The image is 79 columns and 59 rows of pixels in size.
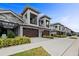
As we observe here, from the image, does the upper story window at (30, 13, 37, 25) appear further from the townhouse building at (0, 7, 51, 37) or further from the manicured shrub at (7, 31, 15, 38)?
the manicured shrub at (7, 31, 15, 38)

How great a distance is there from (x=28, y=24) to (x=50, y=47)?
45.2 inches

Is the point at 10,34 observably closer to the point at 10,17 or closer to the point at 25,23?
the point at 10,17

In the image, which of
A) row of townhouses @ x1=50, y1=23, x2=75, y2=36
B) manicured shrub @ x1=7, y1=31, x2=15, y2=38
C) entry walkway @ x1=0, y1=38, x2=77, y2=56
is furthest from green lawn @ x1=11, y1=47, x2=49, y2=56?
row of townhouses @ x1=50, y1=23, x2=75, y2=36

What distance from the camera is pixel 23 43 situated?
6.45 metres

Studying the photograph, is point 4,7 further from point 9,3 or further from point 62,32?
point 62,32

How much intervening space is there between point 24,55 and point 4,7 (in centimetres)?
176

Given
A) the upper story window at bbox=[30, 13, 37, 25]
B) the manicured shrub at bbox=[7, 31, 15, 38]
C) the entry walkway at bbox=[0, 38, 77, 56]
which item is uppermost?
the upper story window at bbox=[30, 13, 37, 25]

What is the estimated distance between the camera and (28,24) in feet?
21.0

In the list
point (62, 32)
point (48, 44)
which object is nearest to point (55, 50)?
point (48, 44)

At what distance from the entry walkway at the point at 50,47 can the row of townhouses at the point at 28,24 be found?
13.6 inches

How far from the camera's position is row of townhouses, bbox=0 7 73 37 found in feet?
19.5

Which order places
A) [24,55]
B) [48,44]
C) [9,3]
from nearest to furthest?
1. [24,55]
2. [9,3]
3. [48,44]

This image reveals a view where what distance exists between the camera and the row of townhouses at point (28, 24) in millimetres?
5938

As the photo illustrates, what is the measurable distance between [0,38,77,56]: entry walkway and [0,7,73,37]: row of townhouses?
1.14 feet
